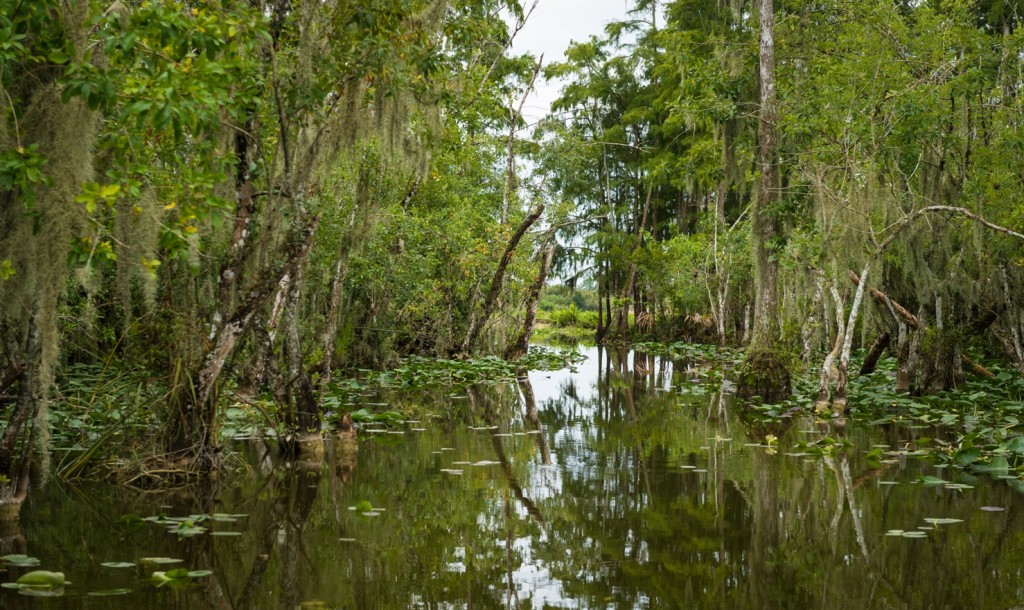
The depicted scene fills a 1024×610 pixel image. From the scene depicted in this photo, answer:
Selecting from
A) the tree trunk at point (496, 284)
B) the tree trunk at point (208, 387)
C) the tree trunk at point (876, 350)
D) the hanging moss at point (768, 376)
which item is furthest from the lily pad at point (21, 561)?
Answer: the tree trunk at point (496, 284)

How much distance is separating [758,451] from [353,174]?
6224mm

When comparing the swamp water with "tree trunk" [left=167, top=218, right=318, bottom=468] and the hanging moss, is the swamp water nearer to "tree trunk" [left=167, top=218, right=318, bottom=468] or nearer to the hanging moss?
"tree trunk" [left=167, top=218, right=318, bottom=468]

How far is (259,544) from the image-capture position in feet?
15.5

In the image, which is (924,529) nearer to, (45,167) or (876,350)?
(45,167)

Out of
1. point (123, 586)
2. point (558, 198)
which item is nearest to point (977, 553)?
point (123, 586)

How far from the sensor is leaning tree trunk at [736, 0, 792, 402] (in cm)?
1191

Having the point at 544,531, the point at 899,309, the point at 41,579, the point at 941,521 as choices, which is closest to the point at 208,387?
the point at 41,579

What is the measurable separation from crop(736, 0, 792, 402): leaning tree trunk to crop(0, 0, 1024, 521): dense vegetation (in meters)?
0.04

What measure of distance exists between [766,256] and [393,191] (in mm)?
6038

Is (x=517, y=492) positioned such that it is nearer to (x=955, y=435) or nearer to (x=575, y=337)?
(x=955, y=435)

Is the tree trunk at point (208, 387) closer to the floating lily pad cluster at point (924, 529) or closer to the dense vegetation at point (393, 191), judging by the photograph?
the dense vegetation at point (393, 191)

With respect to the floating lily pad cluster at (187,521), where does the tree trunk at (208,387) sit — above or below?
above

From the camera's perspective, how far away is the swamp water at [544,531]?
13.0 ft

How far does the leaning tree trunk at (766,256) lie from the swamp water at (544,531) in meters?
3.31
